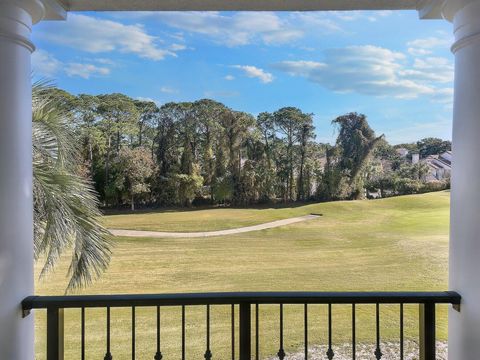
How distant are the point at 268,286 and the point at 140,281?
4.87ft

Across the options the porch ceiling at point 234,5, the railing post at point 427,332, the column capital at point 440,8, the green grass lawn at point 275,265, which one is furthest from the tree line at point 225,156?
the railing post at point 427,332

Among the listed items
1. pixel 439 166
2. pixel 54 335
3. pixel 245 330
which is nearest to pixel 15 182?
pixel 54 335

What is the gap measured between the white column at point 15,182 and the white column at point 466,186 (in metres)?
2.04

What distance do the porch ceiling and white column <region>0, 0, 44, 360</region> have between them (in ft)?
0.96

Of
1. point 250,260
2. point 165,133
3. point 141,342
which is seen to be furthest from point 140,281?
point 165,133

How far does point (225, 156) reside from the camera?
3.62m

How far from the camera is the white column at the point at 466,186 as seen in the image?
4.89 feet

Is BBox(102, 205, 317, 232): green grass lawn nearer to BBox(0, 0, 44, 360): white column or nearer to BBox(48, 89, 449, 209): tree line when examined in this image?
BBox(48, 89, 449, 209): tree line

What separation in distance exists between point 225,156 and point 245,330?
A: 2172 millimetres

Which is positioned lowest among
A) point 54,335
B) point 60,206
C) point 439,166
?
point 54,335

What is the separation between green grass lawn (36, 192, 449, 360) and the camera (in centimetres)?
345

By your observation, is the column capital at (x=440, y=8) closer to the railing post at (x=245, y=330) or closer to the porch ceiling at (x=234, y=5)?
the porch ceiling at (x=234, y=5)

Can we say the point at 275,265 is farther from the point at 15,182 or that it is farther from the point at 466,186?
the point at 15,182

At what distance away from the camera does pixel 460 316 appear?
1.57 metres
